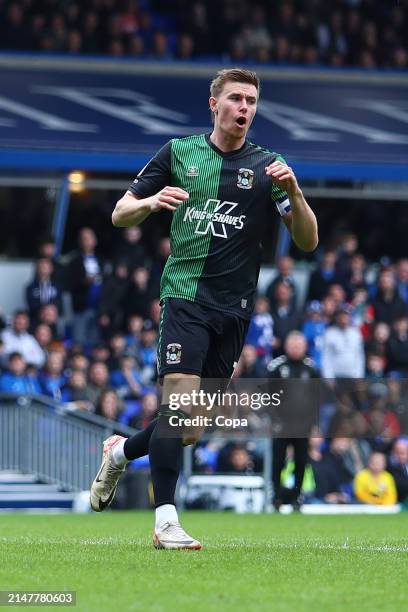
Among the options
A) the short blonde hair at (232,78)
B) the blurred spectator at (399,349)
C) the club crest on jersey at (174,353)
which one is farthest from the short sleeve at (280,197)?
the blurred spectator at (399,349)

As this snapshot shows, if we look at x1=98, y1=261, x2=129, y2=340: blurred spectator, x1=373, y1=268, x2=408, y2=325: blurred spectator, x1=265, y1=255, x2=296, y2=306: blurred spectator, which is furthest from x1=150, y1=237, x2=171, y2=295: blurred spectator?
x1=373, y1=268, x2=408, y2=325: blurred spectator

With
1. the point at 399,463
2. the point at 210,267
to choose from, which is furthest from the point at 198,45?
the point at 210,267

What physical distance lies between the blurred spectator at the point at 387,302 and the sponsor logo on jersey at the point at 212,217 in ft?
45.0

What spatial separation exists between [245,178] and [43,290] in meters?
12.5

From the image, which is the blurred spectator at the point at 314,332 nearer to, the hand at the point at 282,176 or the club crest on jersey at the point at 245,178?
the club crest on jersey at the point at 245,178

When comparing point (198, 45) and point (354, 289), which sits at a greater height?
point (198, 45)

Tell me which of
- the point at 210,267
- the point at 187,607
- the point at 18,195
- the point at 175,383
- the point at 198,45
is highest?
the point at 198,45

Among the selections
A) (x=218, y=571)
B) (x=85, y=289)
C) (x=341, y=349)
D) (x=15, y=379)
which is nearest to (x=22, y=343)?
(x=15, y=379)

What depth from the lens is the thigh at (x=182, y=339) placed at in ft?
23.8

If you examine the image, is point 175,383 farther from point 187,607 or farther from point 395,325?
point 395,325

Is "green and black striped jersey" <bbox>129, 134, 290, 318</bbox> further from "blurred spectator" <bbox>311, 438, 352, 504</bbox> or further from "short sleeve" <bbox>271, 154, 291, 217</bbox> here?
"blurred spectator" <bbox>311, 438, 352, 504</bbox>

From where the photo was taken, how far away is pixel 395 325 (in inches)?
810

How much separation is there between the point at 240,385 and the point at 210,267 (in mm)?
3136

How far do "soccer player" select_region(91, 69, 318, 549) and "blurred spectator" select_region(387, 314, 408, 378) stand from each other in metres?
12.9
